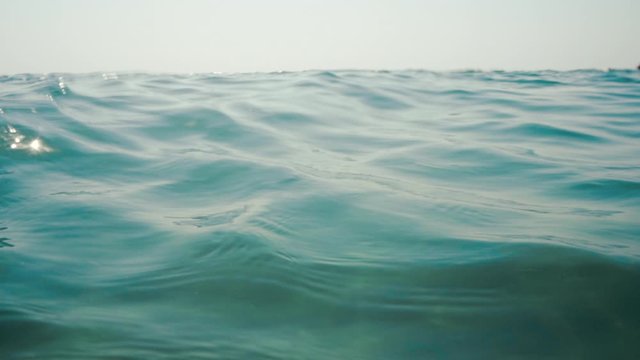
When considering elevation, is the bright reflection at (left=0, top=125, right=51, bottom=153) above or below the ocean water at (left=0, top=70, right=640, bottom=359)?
above

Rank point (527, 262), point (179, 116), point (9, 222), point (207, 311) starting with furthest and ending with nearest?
1. point (179, 116)
2. point (9, 222)
3. point (527, 262)
4. point (207, 311)

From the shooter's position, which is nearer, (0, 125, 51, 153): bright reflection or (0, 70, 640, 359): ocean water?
(0, 70, 640, 359): ocean water

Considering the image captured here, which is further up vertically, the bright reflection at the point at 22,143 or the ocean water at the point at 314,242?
the bright reflection at the point at 22,143

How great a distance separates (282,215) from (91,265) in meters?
1.04

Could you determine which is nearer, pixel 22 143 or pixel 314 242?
pixel 314 242

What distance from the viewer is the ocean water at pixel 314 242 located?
1.81m

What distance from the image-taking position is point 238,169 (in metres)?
3.97

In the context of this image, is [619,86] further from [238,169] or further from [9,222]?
Answer: [9,222]

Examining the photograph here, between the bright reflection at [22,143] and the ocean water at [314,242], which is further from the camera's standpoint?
the bright reflection at [22,143]

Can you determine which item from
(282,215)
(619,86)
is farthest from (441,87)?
(282,215)

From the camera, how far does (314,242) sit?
2.58m

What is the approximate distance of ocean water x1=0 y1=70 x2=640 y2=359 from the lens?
71.4 inches

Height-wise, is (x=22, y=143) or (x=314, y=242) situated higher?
(x=22, y=143)

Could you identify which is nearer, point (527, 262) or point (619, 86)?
point (527, 262)
